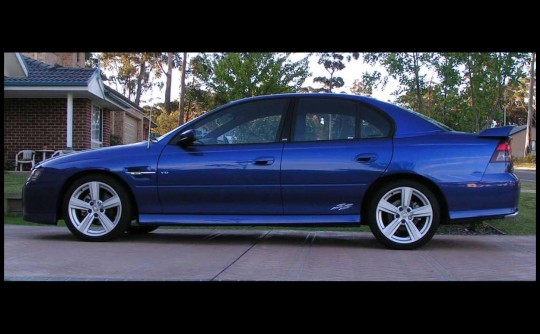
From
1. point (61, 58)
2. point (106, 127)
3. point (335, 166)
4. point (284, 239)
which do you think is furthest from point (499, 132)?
point (61, 58)

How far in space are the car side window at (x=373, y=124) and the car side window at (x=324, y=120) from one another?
0.10 m

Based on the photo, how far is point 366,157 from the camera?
5.95 meters

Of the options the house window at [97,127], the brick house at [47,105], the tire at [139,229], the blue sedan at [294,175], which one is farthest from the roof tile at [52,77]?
the blue sedan at [294,175]

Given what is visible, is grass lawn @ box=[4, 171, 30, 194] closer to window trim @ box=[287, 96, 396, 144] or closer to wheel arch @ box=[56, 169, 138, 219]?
wheel arch @ box=[56, 169, 138, 219]

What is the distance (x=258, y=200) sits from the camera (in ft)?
19.9

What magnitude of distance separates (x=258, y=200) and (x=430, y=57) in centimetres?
382

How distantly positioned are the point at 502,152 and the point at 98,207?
4.35 metres

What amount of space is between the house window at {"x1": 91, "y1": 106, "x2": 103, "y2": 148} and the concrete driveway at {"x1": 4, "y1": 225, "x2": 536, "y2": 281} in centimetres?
1400

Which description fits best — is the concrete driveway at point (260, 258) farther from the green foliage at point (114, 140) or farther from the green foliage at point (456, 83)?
the green foliage at point (114, 140)

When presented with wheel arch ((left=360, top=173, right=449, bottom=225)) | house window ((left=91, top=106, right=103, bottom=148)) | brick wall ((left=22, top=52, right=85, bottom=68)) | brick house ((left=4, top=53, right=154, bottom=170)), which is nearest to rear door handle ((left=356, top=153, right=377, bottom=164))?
wheel arch ((left=360, top=173, right=449, bottom=225))

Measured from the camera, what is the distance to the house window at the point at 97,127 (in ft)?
68.4
